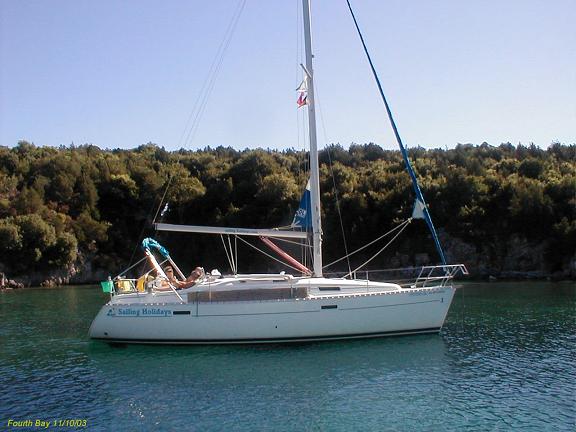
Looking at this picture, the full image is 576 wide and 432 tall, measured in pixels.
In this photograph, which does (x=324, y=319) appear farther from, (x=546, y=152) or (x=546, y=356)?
(x=546, y=152)

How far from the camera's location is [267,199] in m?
67.4

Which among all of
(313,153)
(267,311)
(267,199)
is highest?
(267,199)

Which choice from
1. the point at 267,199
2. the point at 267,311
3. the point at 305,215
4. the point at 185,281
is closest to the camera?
the point at 267,311

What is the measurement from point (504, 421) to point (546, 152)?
65.8 m

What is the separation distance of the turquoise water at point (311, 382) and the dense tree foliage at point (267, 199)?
32601 mm

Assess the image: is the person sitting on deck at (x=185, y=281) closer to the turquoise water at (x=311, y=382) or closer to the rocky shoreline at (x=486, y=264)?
the turquoise water at (x=311, y=382)

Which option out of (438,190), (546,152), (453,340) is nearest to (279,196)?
(438,190)

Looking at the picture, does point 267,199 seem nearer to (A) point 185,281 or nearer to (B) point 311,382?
(A) point 185,281

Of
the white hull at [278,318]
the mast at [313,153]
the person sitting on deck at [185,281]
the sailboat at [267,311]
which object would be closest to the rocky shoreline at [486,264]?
the sailboat at [267,311]

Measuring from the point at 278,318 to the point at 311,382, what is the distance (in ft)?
14.9

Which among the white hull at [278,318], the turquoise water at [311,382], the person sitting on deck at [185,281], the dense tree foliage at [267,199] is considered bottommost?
the turquoise water at [311,382]

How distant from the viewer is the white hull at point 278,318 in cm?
2028

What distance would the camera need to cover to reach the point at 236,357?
19.1m

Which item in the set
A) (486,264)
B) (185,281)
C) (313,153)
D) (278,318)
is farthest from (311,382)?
(486,264)
